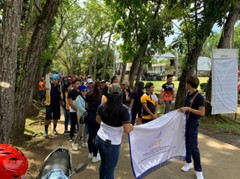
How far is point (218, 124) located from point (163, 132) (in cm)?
591

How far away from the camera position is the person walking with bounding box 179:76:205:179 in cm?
456

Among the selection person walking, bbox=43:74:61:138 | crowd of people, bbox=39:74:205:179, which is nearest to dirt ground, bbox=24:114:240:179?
crowd of people, bbox=39:74:205:179

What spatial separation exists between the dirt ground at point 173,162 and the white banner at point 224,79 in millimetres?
1761

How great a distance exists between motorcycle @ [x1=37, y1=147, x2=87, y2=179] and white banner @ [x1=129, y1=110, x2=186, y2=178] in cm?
142

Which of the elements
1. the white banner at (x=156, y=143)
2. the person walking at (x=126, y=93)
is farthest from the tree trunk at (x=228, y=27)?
the white banner at (x=156, y=143)

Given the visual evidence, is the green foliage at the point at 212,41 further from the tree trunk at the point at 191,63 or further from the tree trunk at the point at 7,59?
the tree trunk at the point at 7,59

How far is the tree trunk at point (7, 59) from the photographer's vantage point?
14.6 ft

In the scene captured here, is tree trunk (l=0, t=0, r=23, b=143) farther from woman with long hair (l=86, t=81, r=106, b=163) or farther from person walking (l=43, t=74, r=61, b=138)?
person walking (l=43, t=74, r=61, b=138)

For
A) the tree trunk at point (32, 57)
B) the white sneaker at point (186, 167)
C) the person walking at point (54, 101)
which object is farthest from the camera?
the person walking at point (54, 101)

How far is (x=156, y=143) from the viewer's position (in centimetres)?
470

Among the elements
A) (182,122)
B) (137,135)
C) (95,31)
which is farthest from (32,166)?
(95,31)

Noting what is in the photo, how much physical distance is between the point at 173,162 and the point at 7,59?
395 centimetres

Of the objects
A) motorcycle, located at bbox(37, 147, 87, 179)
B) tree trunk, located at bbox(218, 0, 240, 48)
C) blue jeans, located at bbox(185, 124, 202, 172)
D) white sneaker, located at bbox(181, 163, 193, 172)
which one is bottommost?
white sneaker, located at bbox(181, 163, 193, 172)

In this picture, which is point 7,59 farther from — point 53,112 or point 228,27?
point 228,27
